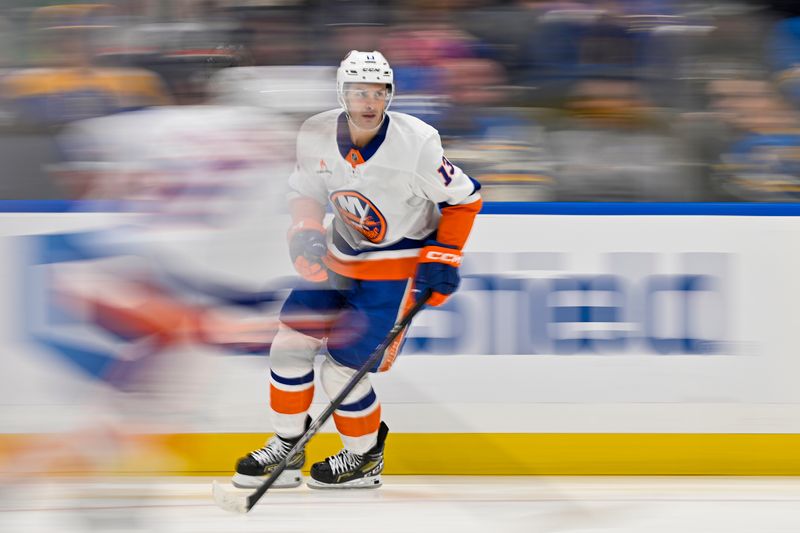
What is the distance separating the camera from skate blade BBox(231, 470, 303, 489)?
3.28m

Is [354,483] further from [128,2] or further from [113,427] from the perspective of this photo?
[128,2]

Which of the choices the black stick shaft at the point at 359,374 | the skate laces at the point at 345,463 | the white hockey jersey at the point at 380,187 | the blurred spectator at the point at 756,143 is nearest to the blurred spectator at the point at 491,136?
the white hockey jersey at the point at 380,187

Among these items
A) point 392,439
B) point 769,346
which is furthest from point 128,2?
point 769,346

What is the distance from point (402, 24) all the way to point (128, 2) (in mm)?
859

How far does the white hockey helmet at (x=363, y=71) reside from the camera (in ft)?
9.91

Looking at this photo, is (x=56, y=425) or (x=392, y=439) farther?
(x=392, y=439)

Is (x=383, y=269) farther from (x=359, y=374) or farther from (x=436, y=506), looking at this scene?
(x=436, y=506)

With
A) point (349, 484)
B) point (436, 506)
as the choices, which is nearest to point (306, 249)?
point (349, 484)

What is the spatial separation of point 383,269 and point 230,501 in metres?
0.81

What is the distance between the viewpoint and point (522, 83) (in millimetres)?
3434

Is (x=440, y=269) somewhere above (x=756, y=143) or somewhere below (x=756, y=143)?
below

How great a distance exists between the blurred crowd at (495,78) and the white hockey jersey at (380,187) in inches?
6.8

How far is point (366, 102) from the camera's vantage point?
3041 millimetres

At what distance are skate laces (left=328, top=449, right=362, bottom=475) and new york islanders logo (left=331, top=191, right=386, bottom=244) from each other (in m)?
0.67
